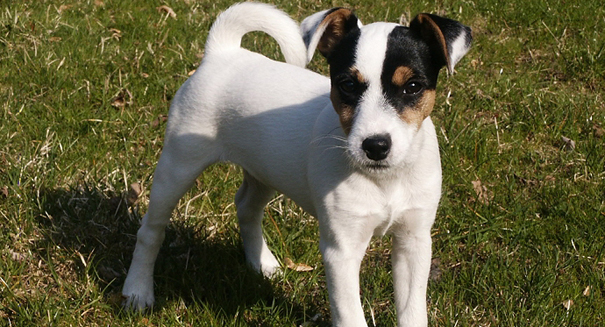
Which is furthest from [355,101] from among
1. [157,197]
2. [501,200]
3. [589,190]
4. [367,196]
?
[589,190]

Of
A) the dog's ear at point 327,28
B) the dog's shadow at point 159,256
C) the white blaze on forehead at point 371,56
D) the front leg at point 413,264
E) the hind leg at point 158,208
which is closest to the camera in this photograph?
the white blaze on forehead at point 371,56

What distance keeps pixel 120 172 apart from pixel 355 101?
260 cm

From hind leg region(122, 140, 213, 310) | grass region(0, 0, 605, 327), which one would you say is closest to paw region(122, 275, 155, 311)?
hind leg region(122, 140, 213, 310)

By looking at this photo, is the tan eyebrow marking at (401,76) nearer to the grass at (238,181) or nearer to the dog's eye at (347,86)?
the dog's eye at (347,86)

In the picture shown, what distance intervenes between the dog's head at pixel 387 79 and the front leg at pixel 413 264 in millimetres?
419

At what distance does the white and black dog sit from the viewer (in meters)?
3.36

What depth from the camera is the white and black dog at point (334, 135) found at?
3359 millimetres

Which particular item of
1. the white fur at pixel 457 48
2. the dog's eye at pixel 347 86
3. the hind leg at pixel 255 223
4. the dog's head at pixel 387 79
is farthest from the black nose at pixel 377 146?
the hind leg at pixel 255 223

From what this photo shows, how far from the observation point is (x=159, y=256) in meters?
4.91

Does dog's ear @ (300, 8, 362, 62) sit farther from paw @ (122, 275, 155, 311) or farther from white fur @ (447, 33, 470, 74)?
paw @ (122, 275, 155, 311)

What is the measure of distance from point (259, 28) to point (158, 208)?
1.19 meters

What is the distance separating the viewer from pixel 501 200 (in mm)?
5254

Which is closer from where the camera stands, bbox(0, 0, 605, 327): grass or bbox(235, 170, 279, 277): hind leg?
bbox(0, 0, 605, 327): grass

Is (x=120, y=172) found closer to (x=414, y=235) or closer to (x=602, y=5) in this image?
(x=414, y=235)
